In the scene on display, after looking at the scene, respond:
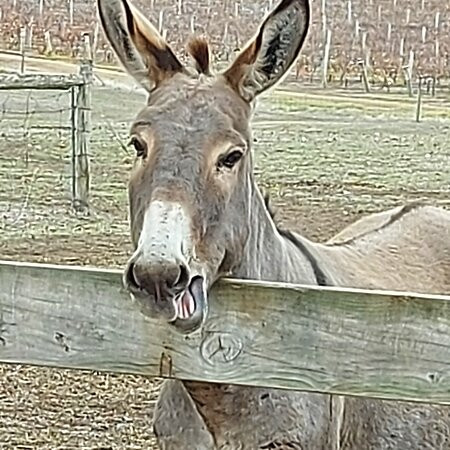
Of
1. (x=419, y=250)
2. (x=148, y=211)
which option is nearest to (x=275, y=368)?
(x=148, y=211)

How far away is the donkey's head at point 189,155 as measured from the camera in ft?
9.16

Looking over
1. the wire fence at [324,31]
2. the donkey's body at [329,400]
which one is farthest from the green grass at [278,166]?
the donkey's body at [329,400]

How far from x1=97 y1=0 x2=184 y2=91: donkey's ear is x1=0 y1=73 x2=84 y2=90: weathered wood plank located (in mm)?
8996

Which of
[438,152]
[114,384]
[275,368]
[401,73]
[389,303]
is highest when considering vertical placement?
[401,73]

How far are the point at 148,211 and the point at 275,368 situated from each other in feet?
1.72

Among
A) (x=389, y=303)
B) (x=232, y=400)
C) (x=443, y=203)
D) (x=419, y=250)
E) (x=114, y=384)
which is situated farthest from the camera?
(x=443, y=203)

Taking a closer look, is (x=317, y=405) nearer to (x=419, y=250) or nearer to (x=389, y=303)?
(x=389, y=303)

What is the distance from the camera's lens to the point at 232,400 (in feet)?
11.3

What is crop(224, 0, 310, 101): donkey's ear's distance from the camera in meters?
3.24

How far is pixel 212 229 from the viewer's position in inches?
124

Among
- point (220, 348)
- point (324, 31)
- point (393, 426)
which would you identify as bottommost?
point (393, 426)

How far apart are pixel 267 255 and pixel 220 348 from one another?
759mm

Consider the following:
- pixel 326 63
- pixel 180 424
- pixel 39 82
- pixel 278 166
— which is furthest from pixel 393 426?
pixel 326 63

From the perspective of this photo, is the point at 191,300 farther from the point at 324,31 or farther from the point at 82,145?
the point at 324,31
